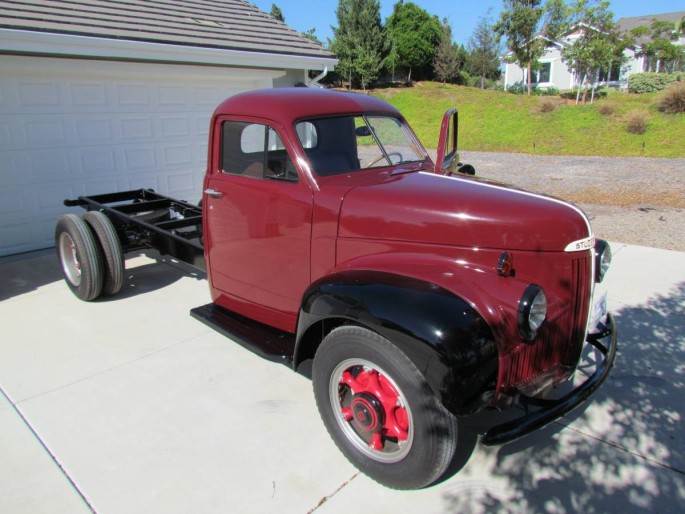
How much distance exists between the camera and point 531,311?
2.33 m

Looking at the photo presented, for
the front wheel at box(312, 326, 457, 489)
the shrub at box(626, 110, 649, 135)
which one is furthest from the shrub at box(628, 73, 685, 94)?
the front wheel at box(312, 326, 457, 489)

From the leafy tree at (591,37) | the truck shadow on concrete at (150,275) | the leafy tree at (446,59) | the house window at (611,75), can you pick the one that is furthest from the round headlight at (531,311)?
the house window at (611,75)

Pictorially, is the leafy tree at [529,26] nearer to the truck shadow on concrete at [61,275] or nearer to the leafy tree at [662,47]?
the leafy tree at [662,47]

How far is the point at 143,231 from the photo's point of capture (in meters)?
5.05

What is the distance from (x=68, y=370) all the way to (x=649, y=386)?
4123 millimetres

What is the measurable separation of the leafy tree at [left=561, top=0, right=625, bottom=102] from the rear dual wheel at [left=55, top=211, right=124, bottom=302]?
24801 millimetres

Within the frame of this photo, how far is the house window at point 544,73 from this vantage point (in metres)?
36.5

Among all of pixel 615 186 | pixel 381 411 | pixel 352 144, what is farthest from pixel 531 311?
pixel 615 186

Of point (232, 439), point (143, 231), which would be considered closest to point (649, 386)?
point (232, 439)

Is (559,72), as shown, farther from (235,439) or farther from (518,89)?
(235,439)

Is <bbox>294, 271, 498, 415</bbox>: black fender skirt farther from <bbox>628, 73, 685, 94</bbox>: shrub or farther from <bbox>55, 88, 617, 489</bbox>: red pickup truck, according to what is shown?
<bbox>628, 73, 685, 94</bbox>: shrub

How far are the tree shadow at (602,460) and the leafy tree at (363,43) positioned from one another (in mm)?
31270

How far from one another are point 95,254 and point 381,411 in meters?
3.42

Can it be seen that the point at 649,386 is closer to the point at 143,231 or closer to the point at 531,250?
the point at 531,250
